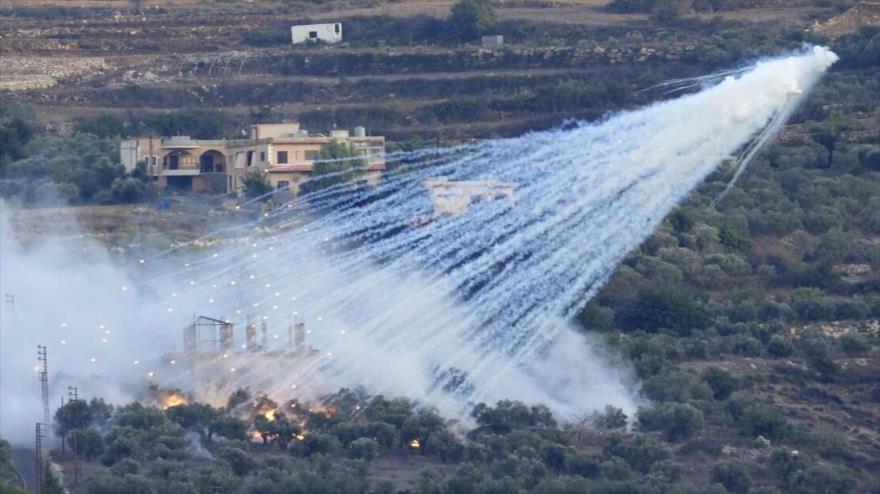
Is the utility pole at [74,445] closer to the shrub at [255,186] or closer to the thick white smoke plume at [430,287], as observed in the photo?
the thick white smoke plume at [430,287]

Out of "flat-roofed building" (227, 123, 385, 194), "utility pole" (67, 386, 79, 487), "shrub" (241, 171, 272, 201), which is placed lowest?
"utility pole" (67, 386, 79, 487)

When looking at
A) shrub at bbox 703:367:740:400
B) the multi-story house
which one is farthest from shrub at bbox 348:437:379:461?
the multi-story house

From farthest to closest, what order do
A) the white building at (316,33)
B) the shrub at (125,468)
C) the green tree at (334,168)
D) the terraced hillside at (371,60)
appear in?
the white building at (316,33)
the terraced hillside at (371,60)
the green tree at (334,168)
the shrub at (125,468)

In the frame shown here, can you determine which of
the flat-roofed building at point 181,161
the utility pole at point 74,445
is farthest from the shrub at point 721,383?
the flat-roofed building at point 181,161

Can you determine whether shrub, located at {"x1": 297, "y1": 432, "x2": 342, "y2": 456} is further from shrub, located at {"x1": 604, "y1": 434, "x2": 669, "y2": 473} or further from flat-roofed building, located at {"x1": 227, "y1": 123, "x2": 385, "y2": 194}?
flat-roofed building, located at {"x1": 227, "y1": 123, "x2": 385, "y2": 194}

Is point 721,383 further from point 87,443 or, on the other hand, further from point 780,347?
point 87,443
